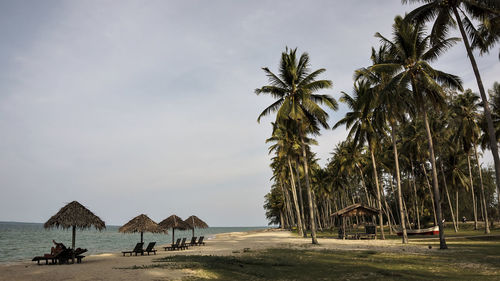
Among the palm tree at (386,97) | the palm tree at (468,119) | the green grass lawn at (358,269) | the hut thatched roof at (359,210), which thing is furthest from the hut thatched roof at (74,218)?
the palm tree at (468,119)

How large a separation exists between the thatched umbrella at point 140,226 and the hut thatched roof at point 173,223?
3706 millimetres

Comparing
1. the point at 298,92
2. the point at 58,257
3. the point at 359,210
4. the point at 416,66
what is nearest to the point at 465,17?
the point at 416,66

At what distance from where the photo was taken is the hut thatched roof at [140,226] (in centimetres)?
2434

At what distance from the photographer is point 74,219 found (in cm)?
1848

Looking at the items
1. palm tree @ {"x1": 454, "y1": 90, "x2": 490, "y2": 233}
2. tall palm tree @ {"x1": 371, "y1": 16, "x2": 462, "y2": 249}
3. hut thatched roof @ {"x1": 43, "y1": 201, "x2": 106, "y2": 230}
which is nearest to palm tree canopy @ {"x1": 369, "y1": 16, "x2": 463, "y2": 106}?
tall palm tree @ {"x1": 371, "y1": 16, "x2": 462, "y2": 249}

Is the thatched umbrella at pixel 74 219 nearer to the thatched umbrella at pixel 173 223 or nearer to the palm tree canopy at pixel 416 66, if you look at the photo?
the thatched umbrella at pixel 173 223

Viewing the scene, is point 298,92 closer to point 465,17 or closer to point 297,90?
point 297,90

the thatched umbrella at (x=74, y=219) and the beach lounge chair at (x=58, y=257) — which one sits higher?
the thatched umbrella at (x=74, y=219)

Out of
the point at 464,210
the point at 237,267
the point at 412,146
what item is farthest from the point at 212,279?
the point at 464,210

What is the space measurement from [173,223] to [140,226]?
4869mm

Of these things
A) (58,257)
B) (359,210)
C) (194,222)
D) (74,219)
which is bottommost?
(58,257)

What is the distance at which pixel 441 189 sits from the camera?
1679 inches

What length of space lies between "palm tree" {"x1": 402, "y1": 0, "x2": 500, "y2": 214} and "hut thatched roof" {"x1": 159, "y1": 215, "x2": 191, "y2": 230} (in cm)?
2360

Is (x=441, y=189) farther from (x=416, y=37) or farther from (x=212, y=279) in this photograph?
(x=212, y=279)
